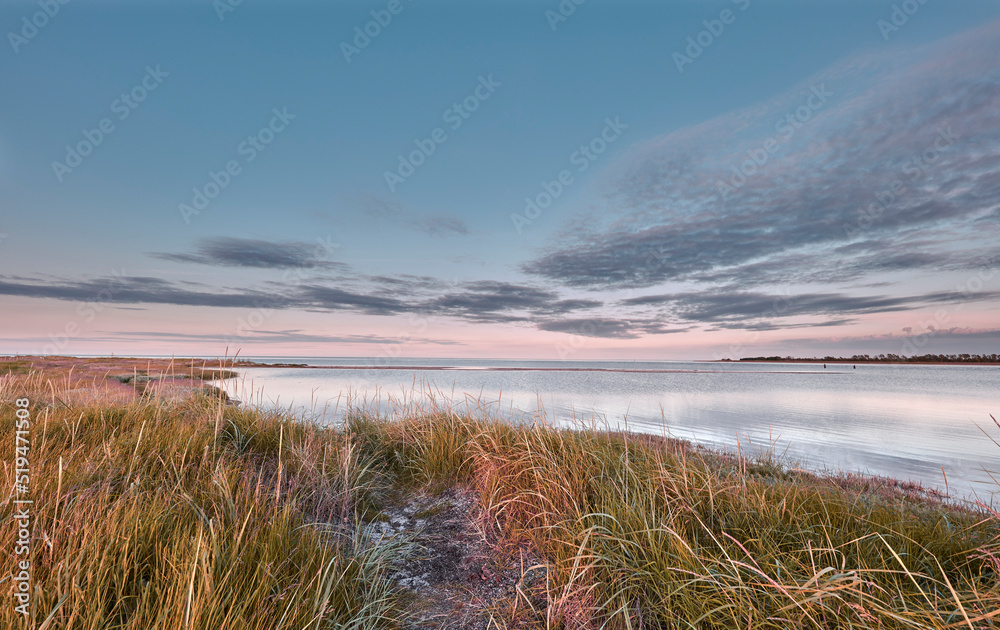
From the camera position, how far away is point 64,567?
7.13ft

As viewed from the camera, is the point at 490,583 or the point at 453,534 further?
the point at 453,534

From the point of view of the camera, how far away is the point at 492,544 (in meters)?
3.82

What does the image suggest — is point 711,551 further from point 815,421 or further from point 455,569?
point 815,421

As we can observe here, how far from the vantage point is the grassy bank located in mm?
2088

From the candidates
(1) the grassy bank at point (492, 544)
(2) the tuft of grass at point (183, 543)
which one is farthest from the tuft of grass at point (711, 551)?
(2) the tuft of grass at point (183, 543)

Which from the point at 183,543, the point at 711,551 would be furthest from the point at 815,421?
the point at 183,543

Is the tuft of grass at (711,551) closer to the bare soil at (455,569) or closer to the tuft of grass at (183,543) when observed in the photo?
the bare soil at (455,569)

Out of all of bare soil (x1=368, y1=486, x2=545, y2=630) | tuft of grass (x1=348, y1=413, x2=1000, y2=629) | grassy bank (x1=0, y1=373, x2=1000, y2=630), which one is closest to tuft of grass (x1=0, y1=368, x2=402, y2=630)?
grassy bank (x1=0, y1=373, x2=1000, y2=630)

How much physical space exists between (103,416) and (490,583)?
5.27m

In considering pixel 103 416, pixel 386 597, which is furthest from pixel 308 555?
pixel 103 416

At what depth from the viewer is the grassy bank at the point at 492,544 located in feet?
6.85

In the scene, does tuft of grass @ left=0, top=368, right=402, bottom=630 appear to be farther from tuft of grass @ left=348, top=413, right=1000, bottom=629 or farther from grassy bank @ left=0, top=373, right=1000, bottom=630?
tuft of grass @ left=348, top=413, right=1000, bottom=629

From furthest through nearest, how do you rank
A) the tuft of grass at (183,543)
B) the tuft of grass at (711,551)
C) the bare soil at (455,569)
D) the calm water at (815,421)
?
the calm water at (815,421)
the bare soil at (455,569)
the tuft of grass at (711,551)
the tuft of grass at (183,543)

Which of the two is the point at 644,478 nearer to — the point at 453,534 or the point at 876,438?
the point at 453,534
